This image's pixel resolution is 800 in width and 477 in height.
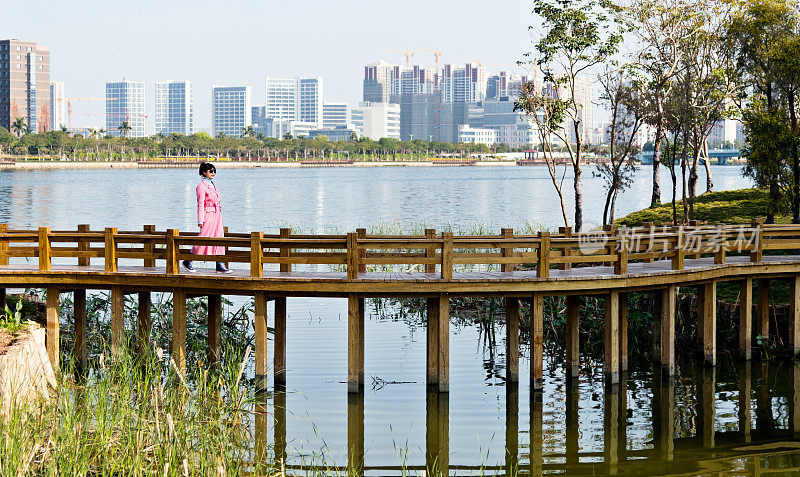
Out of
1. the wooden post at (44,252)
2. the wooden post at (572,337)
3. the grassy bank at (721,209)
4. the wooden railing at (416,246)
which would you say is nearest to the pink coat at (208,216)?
the wooden railing at (416,246)

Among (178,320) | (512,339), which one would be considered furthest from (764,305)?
(178,320)

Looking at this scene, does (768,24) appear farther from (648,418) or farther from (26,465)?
(26,465)

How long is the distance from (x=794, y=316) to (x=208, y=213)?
10204 millimetres

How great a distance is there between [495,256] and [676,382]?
3813 mm

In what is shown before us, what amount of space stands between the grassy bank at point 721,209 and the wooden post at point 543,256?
17557mm

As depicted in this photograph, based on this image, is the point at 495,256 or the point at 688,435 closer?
the point at 688,435

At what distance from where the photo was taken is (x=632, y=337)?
1794 cm

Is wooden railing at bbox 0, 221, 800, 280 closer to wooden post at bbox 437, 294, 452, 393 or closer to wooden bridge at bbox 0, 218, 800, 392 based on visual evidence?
wooden bridge at bbox 0, 218, 800, 392

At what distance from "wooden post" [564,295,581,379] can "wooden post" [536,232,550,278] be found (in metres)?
1.44

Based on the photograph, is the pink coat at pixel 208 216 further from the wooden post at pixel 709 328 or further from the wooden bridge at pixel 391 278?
the wooden post at pixel 709 328

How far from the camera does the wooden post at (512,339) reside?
14891mm

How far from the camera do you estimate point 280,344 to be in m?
15.0

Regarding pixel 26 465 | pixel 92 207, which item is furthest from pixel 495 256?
pixel 92 207

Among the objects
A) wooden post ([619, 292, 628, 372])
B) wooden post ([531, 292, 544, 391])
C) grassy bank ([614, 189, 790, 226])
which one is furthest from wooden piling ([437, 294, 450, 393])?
grassy bank ([614, 189, 790, 226])
